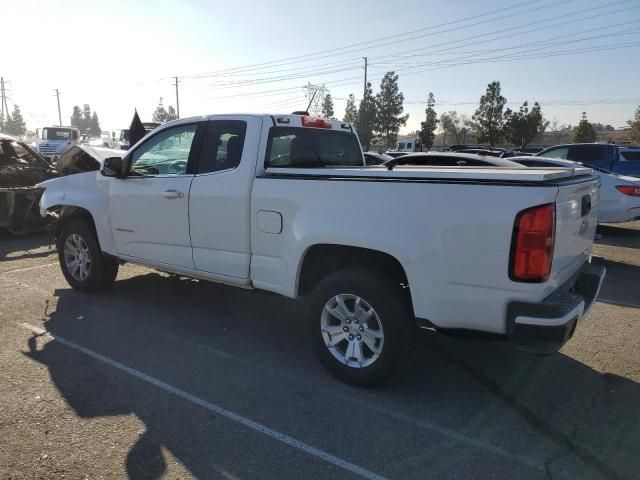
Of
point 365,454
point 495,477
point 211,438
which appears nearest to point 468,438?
point 495,477

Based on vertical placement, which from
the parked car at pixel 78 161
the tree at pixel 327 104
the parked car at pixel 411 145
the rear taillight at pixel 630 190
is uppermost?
the tree at pixel 327 104

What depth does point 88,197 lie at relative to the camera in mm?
5637

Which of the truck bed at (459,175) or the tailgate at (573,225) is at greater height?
the truck bed at (459,175)

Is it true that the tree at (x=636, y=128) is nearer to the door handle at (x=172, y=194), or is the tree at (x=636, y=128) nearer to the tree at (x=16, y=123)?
the door handle at (x=172, y=194)

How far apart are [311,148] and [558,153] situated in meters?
11.6

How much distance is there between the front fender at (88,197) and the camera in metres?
5.49

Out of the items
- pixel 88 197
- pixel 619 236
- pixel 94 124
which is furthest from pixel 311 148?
pixel 94 124

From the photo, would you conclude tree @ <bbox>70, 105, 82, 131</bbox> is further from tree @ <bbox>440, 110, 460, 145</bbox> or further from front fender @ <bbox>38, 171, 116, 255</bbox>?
front fender @ <bbox>38, 171, 116, 255</bbox>

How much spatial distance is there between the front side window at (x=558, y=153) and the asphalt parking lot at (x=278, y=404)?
31.3 ft

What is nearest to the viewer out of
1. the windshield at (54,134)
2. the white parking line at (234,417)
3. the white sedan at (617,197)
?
the white parking line at (234,417)

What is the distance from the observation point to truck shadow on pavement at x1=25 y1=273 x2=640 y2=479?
2898mm

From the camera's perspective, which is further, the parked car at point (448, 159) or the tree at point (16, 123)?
the tree at point (16, 123)

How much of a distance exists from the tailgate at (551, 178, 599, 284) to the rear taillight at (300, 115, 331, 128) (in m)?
2.45

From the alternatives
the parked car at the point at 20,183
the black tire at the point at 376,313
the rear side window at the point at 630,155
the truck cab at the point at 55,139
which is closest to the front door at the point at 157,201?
the black tire at the point at 376,313
